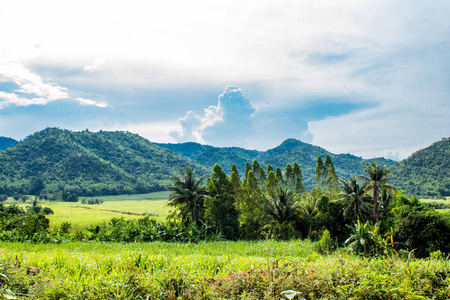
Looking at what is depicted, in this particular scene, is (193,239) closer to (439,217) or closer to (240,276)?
(240,276)

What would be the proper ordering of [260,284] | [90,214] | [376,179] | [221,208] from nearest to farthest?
[260,284] → [221,208] → [376,179] → [90,214]

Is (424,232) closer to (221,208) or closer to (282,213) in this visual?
(282,213)

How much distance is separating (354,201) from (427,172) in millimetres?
130807

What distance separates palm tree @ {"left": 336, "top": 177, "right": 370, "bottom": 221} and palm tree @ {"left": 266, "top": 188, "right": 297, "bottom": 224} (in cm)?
786

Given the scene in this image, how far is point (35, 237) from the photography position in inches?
1046

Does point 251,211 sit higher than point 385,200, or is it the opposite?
point 385,200

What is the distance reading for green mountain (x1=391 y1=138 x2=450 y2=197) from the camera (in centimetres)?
14212

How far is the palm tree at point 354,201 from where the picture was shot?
161ft

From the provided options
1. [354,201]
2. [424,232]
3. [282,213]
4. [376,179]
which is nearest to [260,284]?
[424,232]

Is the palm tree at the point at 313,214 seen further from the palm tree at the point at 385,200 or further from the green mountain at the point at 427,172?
the green mountain at the point at 427,172

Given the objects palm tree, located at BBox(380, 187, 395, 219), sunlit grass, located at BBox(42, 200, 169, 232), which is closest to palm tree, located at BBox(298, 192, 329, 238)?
palm tree, located at BBox(380, 187, 395, 219)

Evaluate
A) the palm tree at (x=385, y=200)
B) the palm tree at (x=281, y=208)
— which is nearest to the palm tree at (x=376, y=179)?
the palm tree at (x=385, y=200)

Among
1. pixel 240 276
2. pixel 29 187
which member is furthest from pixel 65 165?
pixel 240 276

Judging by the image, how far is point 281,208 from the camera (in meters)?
49.6
